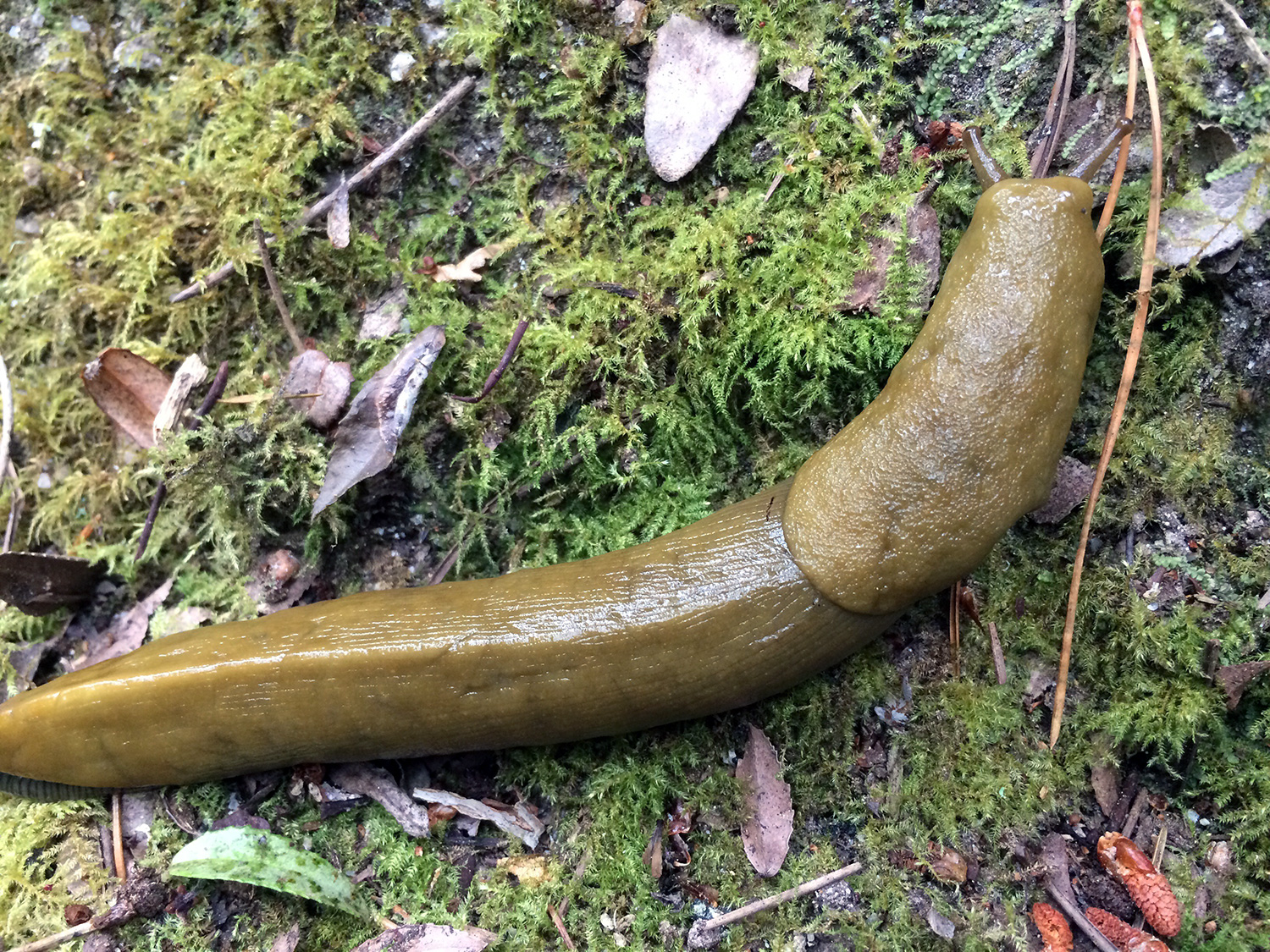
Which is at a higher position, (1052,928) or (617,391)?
(617,391)

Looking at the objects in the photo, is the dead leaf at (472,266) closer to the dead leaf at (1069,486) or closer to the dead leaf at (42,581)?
the dead leaf at (42,581)

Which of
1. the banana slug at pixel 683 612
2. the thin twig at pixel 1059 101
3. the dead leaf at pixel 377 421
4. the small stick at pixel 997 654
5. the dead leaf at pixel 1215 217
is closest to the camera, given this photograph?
the banana slug at pixel 683 612

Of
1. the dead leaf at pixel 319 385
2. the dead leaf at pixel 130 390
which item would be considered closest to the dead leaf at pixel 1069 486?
the dead leaf at pixel 319 385

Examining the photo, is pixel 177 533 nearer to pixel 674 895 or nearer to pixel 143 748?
pixel 143 748

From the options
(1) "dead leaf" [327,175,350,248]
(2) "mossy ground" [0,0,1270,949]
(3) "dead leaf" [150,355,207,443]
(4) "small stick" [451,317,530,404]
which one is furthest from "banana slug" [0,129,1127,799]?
(1) "dead leaf" [327,175,350,248]

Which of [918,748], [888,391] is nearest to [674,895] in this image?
[918,748]

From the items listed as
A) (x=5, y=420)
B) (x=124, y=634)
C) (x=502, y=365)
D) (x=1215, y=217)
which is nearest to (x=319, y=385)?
(x=502, y=365)

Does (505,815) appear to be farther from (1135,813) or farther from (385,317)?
(1135,813)
